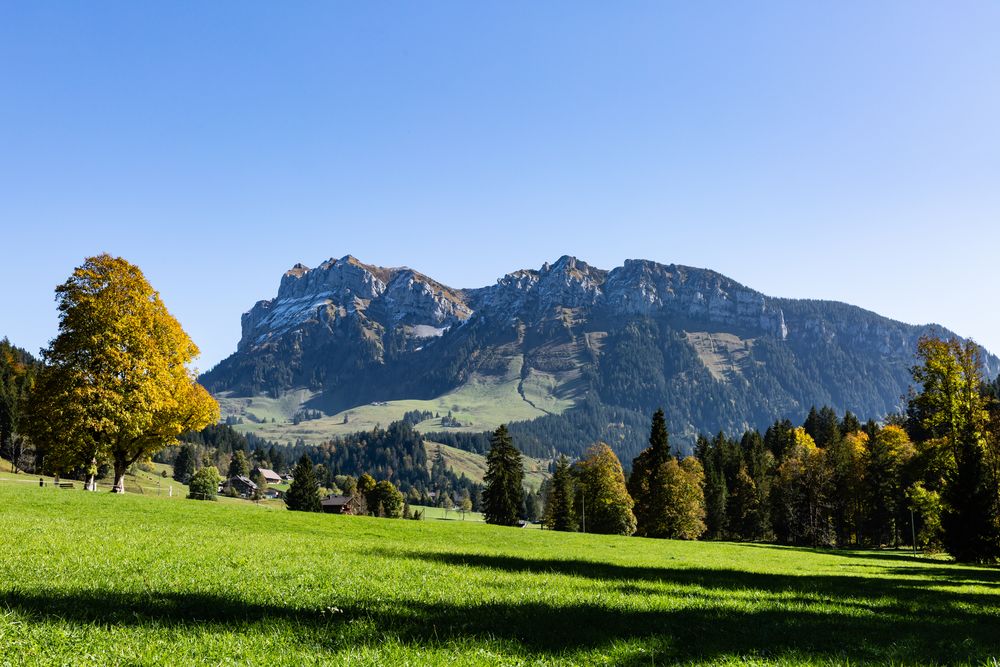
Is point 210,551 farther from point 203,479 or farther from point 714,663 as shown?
point 203,479

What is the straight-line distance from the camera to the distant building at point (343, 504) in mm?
171375

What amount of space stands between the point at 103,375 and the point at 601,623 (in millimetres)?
43237

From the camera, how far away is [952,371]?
1898 inches

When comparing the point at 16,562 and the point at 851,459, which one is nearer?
the point at 16,562

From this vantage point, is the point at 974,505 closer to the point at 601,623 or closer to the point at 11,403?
the point at 601,623

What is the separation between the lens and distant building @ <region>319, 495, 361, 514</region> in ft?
562

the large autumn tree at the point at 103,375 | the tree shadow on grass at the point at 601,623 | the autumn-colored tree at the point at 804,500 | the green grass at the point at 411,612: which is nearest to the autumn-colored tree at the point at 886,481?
the autumn-colored tree at the point at 804,500

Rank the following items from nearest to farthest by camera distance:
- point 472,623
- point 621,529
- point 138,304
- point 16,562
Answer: point 472,623, point 16,562, point 138,304, point 621,529

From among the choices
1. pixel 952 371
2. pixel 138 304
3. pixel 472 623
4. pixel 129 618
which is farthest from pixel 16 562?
pixel 952 371

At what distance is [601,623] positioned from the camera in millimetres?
10578

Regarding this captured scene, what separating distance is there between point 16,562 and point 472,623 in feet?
33.8

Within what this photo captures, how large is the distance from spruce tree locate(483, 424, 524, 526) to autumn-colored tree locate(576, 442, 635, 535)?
36.3 feet

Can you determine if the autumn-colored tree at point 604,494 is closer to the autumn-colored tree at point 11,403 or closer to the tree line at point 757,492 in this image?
the tree line at point 757,492

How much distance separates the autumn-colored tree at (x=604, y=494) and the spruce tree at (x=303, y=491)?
58.7m
